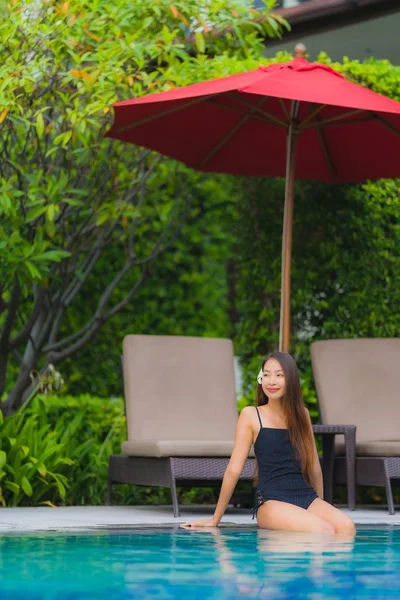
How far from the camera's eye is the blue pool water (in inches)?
158

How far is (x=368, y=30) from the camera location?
489 inches

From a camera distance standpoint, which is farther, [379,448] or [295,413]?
[379,448]

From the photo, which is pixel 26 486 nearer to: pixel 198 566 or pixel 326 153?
pixel 326 153

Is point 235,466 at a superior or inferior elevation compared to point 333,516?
superior

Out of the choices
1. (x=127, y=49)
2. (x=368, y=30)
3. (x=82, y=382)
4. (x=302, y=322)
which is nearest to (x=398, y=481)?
(x=302, y=322)

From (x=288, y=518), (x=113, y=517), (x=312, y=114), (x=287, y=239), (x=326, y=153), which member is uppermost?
(x=312, y=114)

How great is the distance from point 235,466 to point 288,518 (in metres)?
0.41

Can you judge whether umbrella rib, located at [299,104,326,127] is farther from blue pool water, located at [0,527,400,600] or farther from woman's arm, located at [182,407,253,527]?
blue pool water, located at [0,527,400,600]

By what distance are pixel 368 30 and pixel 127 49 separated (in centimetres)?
446

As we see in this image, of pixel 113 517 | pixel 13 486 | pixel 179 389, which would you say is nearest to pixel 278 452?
pixel 113 517

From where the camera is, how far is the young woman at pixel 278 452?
251 inches

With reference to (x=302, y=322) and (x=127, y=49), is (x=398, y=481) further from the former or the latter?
(x=127, y=49)

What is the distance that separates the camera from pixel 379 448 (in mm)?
7961

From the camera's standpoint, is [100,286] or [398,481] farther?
[100,286]
